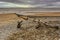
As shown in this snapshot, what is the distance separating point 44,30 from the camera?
1125 millimetres

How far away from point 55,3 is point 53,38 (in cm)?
50

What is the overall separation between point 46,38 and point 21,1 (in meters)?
0.54

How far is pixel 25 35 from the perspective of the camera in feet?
3.50

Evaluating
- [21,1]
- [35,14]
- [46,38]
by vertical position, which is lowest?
[46,38]

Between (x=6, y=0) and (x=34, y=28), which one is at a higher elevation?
(x=6, y=0)

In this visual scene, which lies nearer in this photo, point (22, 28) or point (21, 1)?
point (22, 28)

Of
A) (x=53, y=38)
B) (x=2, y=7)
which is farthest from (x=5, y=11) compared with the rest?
(x=53, y=38)

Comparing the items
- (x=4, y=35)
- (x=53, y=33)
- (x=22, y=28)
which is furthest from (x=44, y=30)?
(x=4, y=35)

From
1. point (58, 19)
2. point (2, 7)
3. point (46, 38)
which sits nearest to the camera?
point (46, 38)

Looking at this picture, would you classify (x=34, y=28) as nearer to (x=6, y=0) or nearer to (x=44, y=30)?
(x=44, y=30)

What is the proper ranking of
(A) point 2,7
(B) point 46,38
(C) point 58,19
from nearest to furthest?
1. (B) point 46,38
2. (C) point 58,19
3. (A) point 2,7

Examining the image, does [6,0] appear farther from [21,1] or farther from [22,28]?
[22,28]

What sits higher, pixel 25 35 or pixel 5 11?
pixel 5 11

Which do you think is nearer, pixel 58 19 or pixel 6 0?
pixel 58 19
